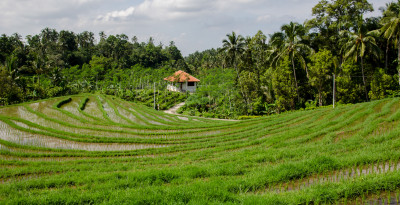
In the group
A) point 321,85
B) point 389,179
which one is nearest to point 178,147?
point 389,179

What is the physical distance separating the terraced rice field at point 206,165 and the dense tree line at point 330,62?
979 centimetres

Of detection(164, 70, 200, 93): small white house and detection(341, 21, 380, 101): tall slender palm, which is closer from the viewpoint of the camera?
detection(341, 21, 380, 101): tall slender palm

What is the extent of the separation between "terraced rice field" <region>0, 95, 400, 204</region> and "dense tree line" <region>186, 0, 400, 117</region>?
979 centimetres

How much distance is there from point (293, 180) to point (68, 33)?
72.5m

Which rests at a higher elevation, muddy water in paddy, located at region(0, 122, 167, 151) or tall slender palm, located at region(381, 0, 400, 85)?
tall slender palm, located at region(381, 0, 400, 85)

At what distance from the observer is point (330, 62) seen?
27.0 m

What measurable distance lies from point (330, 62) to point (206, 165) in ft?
75.3

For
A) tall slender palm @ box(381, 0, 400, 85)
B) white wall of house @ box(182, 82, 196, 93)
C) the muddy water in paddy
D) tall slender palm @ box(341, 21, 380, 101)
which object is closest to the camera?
the muddy water in paddy

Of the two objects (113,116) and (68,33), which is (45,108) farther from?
(68,33)

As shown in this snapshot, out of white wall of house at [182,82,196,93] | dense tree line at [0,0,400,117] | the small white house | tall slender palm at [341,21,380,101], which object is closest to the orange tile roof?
the small white house

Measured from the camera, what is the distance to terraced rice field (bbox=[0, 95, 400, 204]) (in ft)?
19.1

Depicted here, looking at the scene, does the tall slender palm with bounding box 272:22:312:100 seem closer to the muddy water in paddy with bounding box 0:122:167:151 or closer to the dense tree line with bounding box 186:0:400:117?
the dense tree line with bounding box 186:0:400:117

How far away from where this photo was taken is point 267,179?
687 cm

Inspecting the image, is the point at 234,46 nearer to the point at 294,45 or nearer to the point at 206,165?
the point at 294,45
